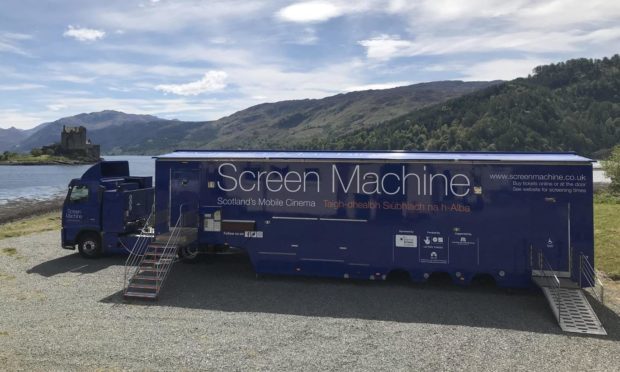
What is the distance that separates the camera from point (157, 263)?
14.6 meters

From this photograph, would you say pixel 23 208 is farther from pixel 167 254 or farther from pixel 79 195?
pixel 167 254

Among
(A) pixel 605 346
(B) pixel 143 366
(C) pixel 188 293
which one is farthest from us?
(C) pixel 188 293

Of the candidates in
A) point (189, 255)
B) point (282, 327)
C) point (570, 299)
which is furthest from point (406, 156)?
point (189, 255)

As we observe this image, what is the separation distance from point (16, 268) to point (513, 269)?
19045 millimetres

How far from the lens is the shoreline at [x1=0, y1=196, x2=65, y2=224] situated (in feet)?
153

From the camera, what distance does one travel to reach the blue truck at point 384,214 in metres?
13.5

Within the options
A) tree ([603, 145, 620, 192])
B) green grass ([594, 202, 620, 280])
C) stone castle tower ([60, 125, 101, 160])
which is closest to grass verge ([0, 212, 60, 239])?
green grass ([594, 202, 620, 280])

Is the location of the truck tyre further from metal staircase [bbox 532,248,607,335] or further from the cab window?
metal staircase [bbox 532,248,607,335]

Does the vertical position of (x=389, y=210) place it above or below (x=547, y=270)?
above

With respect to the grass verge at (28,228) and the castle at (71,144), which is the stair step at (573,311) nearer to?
the grass verge at (28,228)

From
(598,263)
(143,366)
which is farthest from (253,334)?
(598,263)

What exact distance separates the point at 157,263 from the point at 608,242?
65.2 ft

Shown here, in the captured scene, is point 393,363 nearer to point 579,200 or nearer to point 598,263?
point 579,200

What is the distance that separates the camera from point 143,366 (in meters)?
9.46
